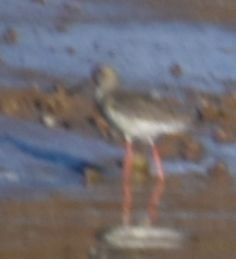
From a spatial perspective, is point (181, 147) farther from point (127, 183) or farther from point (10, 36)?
point (10, 36)

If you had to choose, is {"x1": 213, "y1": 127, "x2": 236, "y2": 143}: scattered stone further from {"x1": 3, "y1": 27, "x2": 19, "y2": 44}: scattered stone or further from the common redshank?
{"x1": 3, "y1": 27, "x2": 19, "y2": 44}: scattered stone

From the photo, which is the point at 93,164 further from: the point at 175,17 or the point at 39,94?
the point at 175,17

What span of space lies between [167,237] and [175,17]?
222 inches

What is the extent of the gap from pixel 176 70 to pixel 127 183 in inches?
122

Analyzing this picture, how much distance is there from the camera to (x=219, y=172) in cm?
1173

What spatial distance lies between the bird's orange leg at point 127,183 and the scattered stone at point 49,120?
965 millimetres

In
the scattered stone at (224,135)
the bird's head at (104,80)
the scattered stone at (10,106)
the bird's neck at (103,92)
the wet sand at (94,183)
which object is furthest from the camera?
the scattered stone at (10,106)

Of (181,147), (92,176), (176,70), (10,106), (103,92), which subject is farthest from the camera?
(176,70)

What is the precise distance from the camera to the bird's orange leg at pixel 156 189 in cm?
1069

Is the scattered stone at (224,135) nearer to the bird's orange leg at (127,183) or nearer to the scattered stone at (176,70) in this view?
the bird's orange leg at (127,183)

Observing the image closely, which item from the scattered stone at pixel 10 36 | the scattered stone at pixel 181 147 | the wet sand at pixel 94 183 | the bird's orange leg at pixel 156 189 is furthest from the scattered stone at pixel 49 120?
the scattered stone at pixel 10 36

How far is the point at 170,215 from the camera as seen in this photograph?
10672mm

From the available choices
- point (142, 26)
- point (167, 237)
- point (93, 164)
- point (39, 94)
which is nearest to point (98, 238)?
point (167, 237)

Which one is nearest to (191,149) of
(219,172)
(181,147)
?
(181,147)
